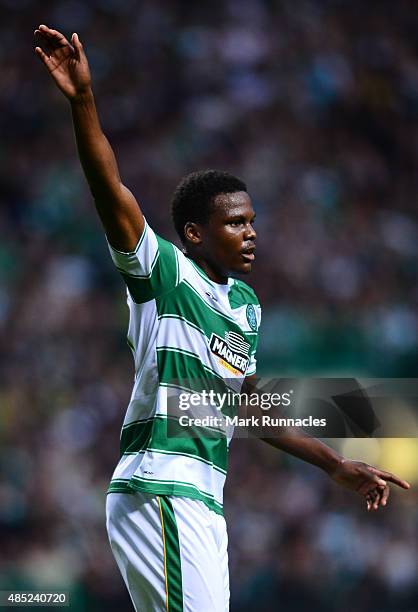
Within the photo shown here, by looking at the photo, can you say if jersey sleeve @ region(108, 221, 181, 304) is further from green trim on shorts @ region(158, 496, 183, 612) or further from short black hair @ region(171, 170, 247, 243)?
green trim on shorts @ region(158, 496, 183, 612)

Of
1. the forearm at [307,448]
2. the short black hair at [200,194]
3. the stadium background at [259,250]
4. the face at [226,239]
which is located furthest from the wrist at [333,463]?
the stadium background at [259,250]

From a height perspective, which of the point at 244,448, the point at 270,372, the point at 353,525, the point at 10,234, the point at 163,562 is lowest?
the point at 163,562

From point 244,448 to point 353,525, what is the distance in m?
1.09

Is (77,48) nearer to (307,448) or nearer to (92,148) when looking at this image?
(92,148)

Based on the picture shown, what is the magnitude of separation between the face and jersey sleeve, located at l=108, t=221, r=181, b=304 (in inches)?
10.6

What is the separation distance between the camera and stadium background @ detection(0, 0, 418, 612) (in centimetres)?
766

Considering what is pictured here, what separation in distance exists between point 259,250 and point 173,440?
5.49 meters

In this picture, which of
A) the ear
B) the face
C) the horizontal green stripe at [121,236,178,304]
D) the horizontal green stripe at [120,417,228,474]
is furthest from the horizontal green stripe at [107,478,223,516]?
the ear

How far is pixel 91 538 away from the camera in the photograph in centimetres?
763

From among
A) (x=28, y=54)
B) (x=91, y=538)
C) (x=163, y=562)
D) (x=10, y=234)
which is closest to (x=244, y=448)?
(x=91, y=538)

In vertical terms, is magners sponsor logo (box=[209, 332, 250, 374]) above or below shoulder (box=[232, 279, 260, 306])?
below

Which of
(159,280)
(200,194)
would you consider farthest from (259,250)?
(159,280)

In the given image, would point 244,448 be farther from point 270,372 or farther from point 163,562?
point 163,562

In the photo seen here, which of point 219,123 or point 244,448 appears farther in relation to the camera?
point 219,123
